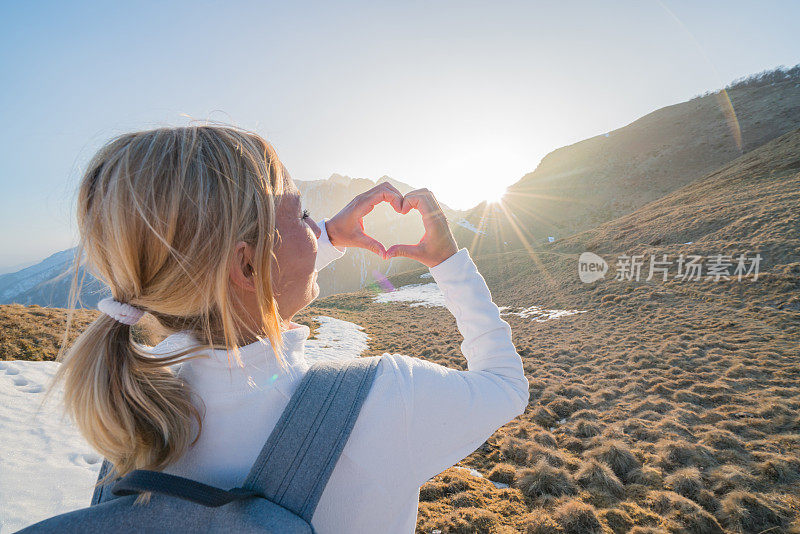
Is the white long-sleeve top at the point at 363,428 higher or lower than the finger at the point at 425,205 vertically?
lower

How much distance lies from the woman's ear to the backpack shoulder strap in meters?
0.39

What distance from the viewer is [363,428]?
861mm

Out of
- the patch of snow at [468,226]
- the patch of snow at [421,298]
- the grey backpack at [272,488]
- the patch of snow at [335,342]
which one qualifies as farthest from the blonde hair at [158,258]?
the patch of snow at [468,226]

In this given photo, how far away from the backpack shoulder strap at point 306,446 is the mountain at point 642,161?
61.9m

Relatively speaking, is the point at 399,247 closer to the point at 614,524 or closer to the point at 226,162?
the point at 226,162

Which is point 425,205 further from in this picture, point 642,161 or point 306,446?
point 642,161

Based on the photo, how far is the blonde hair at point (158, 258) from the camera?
0.88 meters

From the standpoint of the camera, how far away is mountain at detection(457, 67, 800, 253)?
172 ft

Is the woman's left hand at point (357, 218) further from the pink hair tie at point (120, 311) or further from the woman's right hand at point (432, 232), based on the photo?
the pink hair tie at point (120, 311)

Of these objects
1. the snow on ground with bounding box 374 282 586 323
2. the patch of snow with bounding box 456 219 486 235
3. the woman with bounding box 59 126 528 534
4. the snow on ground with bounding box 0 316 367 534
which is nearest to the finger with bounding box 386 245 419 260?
the woman with bounding box 59 126 528 534

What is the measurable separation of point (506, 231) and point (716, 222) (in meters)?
50.5

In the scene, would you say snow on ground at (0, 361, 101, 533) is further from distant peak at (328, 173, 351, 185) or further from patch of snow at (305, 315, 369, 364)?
distant peak at (328, 173, 351, 185)

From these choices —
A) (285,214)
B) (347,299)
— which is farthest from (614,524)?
(347,299)

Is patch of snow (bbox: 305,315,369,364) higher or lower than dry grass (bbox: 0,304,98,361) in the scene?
lower
